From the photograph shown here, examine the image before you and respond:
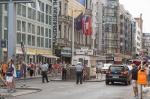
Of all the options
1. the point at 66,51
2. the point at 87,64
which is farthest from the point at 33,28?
the point at 87,64

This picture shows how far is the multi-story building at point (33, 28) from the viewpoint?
151 feet

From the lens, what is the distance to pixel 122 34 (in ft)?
435

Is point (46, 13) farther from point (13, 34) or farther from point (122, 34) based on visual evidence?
point (122, 34)

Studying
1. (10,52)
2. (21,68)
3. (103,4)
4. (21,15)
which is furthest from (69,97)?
(103,4)

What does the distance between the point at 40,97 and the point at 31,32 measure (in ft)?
116

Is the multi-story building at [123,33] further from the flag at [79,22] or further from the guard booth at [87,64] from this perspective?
the guard booth at [87,64]

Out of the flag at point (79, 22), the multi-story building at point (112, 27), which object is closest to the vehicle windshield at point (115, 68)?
the flag at point (79, 22)

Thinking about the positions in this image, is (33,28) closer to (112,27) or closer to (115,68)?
(115,68)

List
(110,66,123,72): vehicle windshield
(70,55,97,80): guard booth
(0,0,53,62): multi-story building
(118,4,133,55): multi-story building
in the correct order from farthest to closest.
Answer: (118,4,133,55): multi-story building < (0,0,53,62): multi-story building < (70,55,97,80): guard booth < (110,66,123,72): vehicle windshield

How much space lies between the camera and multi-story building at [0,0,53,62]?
46062 mm

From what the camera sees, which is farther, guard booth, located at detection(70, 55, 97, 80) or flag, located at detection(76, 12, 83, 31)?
flag, located at detection(76, 12, 83, 31)

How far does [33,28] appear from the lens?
2142 inches

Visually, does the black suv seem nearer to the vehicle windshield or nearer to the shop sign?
the vehicle windshield

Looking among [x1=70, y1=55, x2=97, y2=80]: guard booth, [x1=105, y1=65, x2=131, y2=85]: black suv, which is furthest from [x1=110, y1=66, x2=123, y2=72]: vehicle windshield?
[x1=70, y1=55, x2=97, y2=80]: guard booth
